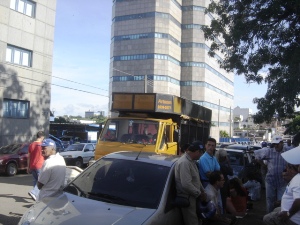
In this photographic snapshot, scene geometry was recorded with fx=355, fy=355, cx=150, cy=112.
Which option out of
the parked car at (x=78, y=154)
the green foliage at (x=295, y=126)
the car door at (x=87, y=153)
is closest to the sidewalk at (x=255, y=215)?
the parked car at (x=78, y=154)

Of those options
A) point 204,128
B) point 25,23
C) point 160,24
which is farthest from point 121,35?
point 204,128

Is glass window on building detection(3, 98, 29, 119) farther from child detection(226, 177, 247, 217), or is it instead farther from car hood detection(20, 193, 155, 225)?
car hood detection(20, 193, 155, 225)

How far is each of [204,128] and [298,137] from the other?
5.55 meters

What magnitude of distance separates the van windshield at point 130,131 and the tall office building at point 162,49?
57885 millimetres

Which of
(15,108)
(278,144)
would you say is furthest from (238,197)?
(15,108)

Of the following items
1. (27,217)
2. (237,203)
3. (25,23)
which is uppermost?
(25,23)

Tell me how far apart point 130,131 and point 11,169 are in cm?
773

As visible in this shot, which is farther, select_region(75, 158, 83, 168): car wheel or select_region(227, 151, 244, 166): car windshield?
select_region(75, 158, 83, 168): car wheel

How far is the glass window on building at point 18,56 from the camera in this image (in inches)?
917

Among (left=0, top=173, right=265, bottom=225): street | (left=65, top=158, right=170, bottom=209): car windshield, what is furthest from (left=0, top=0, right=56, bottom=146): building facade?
(left=65, top=158, right=170, bottom=209): car windshield

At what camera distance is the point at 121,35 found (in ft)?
242

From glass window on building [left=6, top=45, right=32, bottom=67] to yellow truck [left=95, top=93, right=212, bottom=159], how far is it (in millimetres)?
15323

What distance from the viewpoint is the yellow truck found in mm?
9695

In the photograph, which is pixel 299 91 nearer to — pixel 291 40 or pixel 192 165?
pixel 291 40
